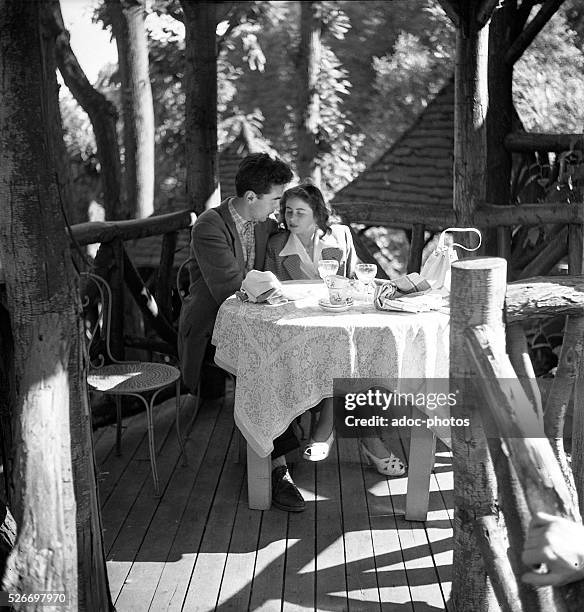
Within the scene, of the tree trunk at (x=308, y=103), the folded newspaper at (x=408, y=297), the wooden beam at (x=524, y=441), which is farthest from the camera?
the tree trunk at (x=308, y=103)

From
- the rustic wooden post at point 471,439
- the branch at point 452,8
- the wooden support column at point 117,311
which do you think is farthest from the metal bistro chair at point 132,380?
the branch at point 452,8

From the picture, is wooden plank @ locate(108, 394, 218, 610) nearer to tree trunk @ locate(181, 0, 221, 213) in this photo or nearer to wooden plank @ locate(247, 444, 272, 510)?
wooden plank @ locate(247, 444, 272, 510)

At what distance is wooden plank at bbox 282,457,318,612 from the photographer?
3.04m

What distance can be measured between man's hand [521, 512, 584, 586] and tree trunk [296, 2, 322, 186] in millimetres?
12985

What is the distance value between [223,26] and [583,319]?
36.4 ft

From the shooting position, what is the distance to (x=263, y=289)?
364cm

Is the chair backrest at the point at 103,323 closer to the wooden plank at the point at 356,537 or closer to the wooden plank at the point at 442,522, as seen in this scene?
the wooden plank at the point at 356,537

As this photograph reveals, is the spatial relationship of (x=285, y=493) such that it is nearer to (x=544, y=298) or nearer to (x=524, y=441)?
(x=544, y=298)

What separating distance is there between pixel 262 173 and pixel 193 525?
62.6 inches

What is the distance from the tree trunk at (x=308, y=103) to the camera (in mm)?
14867

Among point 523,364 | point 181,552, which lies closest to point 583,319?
point 523,364

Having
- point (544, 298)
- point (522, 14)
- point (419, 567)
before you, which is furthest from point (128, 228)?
point (522, 14)

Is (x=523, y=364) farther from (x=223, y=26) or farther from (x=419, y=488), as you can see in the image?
(x=223, y=26)

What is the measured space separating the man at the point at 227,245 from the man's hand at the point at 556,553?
2.33 metres
